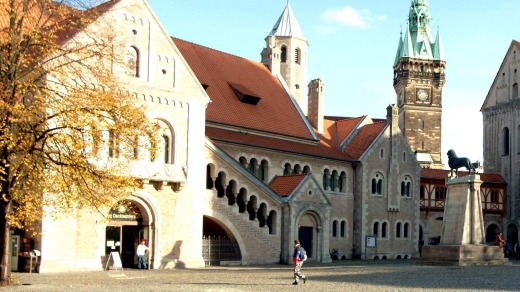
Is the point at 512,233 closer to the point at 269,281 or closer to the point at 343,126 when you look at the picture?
the point at 343,126

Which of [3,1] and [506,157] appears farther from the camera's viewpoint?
[506,157]

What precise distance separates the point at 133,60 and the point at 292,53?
26.2 m

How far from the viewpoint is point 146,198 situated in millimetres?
31984

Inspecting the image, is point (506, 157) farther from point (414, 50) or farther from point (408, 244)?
point (414, 50)

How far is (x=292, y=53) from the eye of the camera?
5678cm

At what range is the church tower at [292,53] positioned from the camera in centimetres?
5631

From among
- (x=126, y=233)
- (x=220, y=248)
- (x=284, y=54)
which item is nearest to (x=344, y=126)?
(x=284, y=54)

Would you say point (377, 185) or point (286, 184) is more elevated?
point (377, 185)

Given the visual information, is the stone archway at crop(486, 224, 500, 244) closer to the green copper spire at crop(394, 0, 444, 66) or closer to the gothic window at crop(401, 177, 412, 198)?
the gothic window at crop(401, 177, 412, 198)

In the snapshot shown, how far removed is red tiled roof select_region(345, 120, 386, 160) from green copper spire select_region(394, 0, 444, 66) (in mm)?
49596

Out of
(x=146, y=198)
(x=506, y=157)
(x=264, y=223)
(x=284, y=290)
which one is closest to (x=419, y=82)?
(x=506, y=157)

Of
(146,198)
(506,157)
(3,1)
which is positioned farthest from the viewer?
(506,157)

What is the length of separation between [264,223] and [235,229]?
2897 mm

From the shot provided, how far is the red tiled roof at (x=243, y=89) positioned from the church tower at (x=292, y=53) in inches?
166
